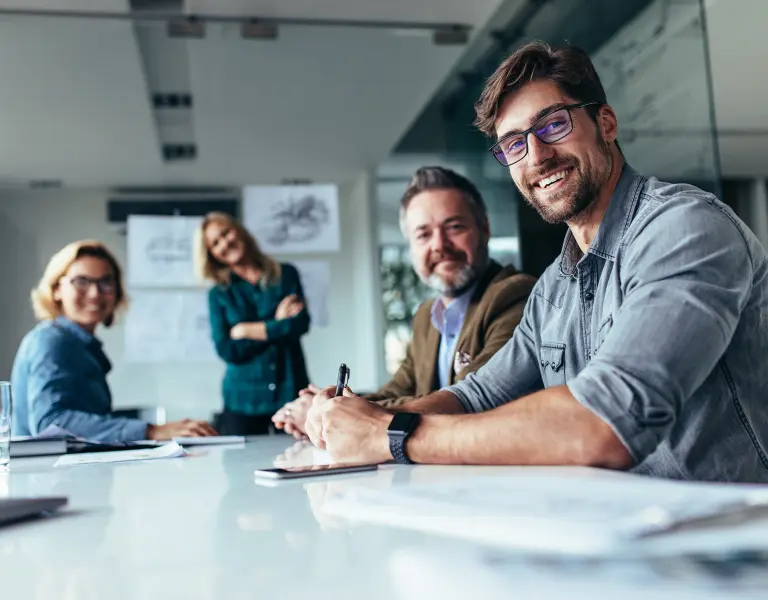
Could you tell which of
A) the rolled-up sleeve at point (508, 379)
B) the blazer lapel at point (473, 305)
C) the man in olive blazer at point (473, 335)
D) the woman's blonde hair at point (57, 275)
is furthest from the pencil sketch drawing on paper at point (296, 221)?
the rolled-up sleeve at point (508, 379)

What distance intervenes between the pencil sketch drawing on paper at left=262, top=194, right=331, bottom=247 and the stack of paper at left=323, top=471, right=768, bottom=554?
312cm

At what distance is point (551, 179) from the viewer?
137 cm

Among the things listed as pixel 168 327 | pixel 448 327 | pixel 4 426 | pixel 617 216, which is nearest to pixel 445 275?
pixel 448 327

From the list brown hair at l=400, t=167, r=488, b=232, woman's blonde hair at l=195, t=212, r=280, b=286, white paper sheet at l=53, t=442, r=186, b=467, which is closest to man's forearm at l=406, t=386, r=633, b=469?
white paper sheet at l=53, t=442, r=186, b=467

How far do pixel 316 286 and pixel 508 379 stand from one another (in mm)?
2448

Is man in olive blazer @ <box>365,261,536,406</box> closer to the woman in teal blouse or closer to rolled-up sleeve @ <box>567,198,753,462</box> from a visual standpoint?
rolled-up sleeve @ <box>567,198,753,462</box>

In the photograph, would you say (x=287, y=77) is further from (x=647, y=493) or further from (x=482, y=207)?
(x=647, y=493)

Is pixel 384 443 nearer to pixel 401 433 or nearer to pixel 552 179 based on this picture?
pixel 401 433

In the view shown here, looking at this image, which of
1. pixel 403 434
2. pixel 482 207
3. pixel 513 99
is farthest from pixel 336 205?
pixel 403 434

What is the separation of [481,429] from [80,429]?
1.52 meters

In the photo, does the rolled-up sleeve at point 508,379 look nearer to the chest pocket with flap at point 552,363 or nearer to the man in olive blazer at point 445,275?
the chest pocket with flap at point 552,363

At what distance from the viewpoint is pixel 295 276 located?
3.58 m

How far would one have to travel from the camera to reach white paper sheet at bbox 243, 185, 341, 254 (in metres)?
3.79

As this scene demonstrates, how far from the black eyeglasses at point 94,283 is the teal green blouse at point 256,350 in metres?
0.65
